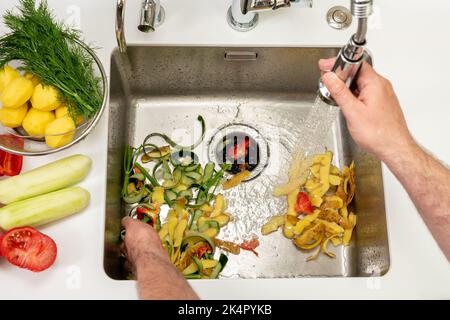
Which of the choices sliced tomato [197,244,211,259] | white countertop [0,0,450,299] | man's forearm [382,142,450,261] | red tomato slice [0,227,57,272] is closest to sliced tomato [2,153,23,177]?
white countertop [0,0,450,299]

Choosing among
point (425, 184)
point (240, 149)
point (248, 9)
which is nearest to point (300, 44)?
point (248, 9)

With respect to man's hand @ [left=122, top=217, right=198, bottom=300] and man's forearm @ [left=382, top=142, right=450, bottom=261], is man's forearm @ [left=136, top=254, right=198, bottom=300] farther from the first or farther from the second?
man's forearm @ [left=382, top=142, right=450, bottom=261]

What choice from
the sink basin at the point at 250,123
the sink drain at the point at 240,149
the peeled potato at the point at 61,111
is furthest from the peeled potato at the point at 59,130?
the sink drain at the point at 240,149

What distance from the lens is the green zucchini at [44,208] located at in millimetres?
881

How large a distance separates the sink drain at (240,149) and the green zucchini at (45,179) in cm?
34

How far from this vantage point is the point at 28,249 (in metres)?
0.85

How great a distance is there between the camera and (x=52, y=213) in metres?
0.90

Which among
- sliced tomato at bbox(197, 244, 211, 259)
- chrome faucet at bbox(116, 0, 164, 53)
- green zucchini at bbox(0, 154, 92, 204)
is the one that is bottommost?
sliced tomato at bbox(197, 244, 211, 259)

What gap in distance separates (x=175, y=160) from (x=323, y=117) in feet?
1.12

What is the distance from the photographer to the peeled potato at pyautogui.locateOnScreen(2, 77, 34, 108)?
0.89 meters

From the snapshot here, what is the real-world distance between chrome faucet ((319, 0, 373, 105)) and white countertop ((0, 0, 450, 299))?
0.82ft

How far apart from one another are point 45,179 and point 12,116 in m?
0.12

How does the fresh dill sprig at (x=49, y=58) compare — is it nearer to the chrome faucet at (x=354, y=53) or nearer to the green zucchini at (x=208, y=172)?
the green zucchini at (x=208, y=172)
